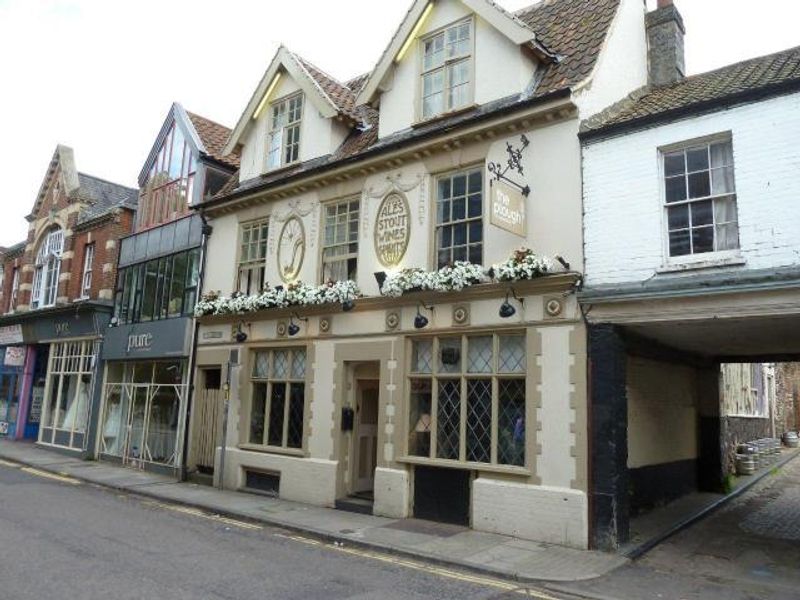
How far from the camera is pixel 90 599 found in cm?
642

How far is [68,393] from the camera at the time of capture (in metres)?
22.5

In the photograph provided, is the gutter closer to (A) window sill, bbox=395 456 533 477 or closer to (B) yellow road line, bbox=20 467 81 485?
(A) window sill, bbox=395 456 533 477

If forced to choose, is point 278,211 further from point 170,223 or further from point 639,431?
point 639,431

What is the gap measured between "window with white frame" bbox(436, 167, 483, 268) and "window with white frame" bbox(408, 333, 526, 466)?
162 centimetres

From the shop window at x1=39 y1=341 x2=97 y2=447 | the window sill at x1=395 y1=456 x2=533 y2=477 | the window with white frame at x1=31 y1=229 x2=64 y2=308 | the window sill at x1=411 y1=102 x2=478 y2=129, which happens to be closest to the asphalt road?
the window sill at x1=395 y1=456 x2=533 y2=477

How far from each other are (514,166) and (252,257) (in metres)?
7.97

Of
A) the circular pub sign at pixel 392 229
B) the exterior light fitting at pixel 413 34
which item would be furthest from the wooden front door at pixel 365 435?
the exterior light fitting at pixel 413 34

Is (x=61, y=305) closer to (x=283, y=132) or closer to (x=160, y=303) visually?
(x=160, y=303)

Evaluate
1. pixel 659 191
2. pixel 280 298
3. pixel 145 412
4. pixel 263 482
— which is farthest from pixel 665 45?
pixel 145 412

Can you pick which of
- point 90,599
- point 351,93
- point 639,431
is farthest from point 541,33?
point 90,599

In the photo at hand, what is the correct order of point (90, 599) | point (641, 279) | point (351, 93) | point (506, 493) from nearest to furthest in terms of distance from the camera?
point (90, 599) < point (641, 279) < point (506, 493) < point (351, 93)

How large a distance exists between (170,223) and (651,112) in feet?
46.9

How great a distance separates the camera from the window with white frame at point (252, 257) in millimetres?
15898

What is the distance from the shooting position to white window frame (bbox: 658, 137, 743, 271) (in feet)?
29.6
